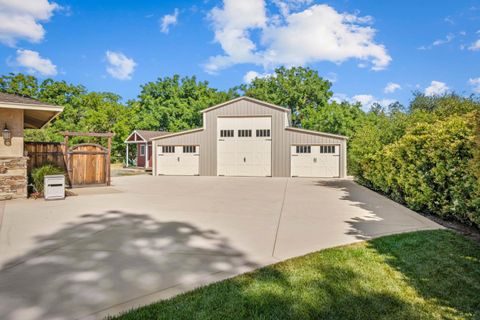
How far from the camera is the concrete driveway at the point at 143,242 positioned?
103 inches

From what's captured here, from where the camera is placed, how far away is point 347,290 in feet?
8.65

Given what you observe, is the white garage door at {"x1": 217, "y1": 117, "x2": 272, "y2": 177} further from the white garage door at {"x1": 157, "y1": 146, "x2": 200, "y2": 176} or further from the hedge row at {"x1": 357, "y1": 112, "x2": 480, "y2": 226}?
the hedge row at {"x1": 357, "y1": 112, "x2": 480, "y2": 226}

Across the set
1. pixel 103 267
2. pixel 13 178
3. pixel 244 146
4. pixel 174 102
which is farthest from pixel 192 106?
pixel 103 267

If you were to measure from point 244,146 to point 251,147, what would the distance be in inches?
18.1

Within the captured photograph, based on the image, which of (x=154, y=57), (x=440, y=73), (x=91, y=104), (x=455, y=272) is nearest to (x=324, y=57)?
(x=440, y=73)

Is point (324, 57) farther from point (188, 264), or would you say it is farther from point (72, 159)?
point (188, 264)

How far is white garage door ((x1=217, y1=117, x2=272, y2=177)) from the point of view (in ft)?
60.4

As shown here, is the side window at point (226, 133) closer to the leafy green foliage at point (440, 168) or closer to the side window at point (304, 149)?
the side window at point (304, 149)

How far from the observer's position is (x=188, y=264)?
3348 millimetres

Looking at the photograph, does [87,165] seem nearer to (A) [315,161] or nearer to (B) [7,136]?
(B) [7,136]

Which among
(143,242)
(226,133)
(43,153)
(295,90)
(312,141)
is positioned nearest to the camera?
(143,242)

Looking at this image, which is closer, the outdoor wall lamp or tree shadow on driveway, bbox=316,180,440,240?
tree shadow on driveway, bbox=316,180,440,240

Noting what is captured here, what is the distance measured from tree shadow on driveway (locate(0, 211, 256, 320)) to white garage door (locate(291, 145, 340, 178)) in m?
13.8

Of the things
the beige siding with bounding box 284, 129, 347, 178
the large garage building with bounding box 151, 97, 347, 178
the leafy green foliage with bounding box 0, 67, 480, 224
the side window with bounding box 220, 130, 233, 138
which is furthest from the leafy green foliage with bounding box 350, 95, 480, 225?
the side window with bounding box 220, 130, 233, 138
